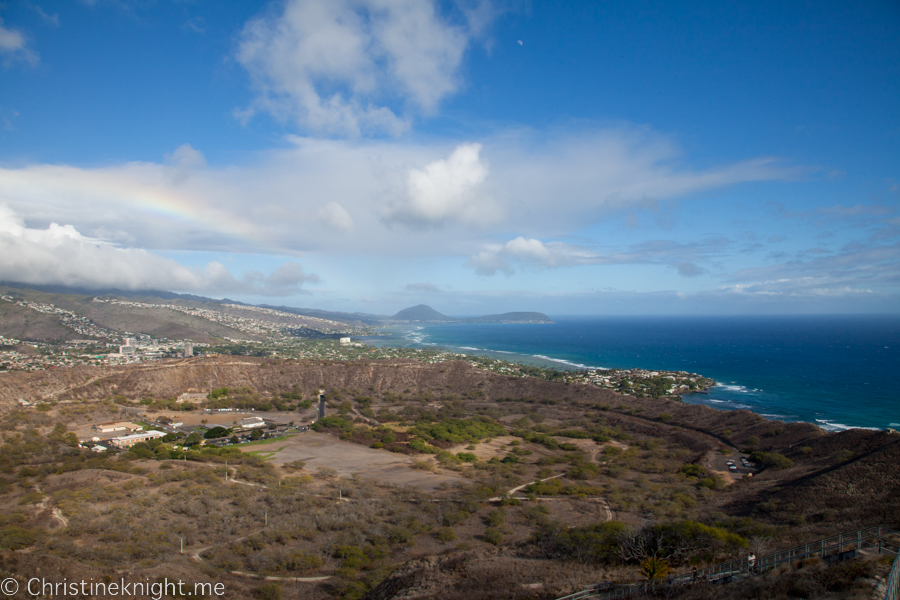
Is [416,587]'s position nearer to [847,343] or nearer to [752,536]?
[752,536]

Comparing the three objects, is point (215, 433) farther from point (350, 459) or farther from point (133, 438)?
point (350, 459)

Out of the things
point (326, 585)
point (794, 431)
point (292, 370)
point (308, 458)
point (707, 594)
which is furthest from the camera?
point (292, 370)

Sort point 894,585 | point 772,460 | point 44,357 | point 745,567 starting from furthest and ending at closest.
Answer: point 44,357 → point 772,460 → point 745,567 → point 894,585

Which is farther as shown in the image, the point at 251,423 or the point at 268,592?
the point at 251,423

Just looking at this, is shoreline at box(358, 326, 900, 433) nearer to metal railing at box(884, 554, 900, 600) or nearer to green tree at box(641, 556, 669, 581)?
green tree at box(641, 556, 669, 581)

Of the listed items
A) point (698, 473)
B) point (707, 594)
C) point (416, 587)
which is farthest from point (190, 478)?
point (698, 473)

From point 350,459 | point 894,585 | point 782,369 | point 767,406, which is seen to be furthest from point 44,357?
point 782,369

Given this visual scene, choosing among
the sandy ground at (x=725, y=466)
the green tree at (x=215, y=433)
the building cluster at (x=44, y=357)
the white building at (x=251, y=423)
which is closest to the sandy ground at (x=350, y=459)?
the green tree at (x=215, y=433)

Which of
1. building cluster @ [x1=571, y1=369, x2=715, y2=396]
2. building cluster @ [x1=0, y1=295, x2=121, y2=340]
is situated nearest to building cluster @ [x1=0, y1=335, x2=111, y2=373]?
building cluster @ [x1=0, y1=295, x2=121, y2=340]

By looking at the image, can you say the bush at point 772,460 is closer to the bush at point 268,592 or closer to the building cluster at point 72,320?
the bush at point 268,592
